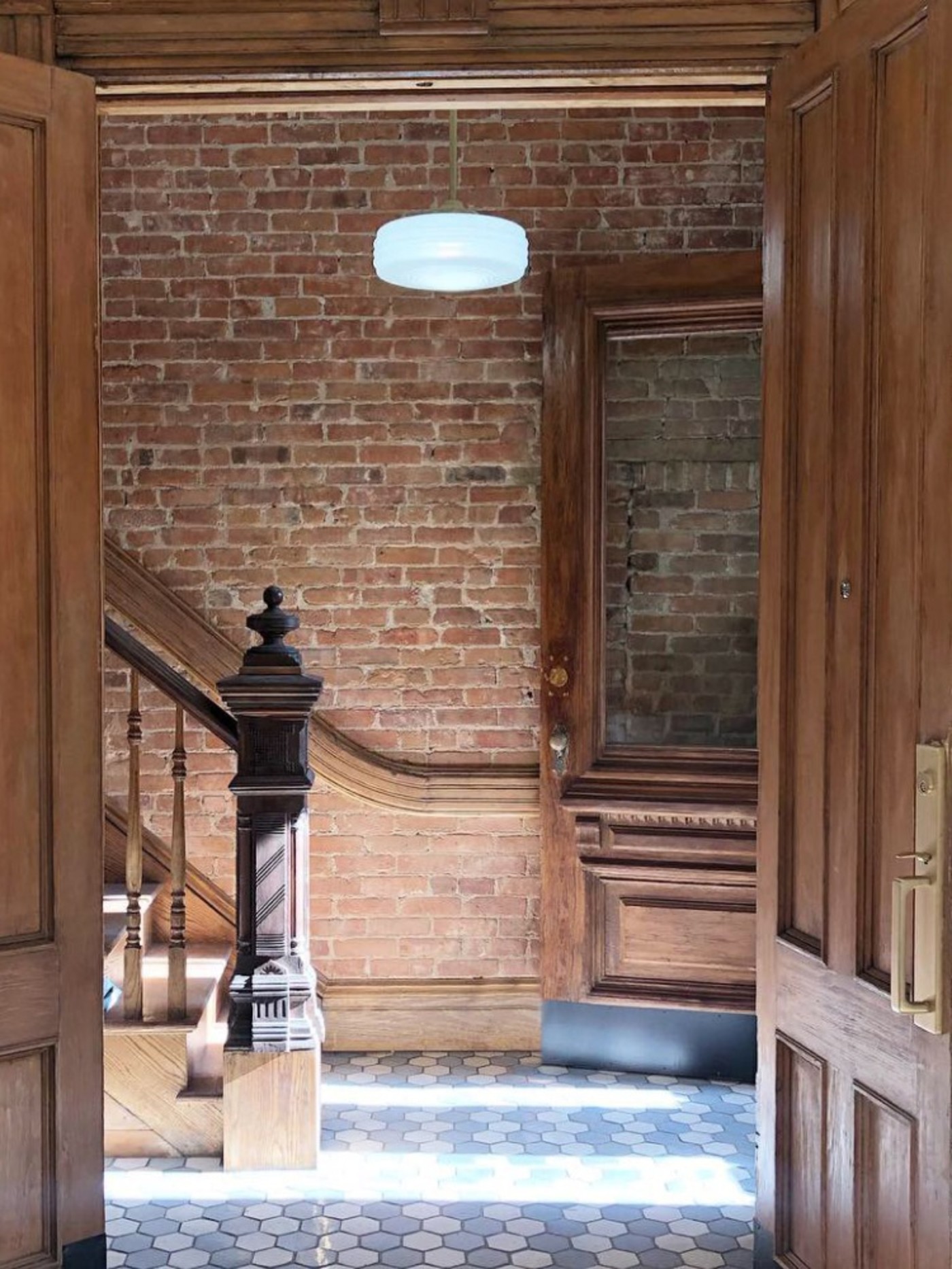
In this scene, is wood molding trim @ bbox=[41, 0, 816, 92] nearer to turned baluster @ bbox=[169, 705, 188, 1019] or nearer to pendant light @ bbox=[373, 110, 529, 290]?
pendant light @ bbox=[373, 110, 529, 290]

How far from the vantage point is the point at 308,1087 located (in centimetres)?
351

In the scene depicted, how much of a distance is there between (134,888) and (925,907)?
2299 millimetres

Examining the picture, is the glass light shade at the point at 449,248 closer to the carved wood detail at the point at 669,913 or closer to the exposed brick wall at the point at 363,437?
the exposed brick wall at the point at 363,437

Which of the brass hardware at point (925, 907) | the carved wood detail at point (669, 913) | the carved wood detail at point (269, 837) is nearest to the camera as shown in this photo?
the brass hardware at point (925, 907)

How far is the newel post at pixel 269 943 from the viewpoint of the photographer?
3516 mm

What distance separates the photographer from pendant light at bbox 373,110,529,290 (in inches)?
135

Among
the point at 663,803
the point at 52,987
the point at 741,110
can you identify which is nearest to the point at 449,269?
the point at 741,110

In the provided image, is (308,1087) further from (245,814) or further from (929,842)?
(929,842)

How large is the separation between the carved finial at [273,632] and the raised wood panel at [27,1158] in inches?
50.9

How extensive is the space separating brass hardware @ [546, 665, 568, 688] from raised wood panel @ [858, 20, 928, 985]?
7.15 feet

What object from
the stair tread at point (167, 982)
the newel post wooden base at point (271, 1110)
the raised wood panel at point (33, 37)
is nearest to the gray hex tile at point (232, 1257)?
the newel post wooden base at point (271, 1110)

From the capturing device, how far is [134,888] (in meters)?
3.62

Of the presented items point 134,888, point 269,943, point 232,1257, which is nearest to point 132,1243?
point 232,1257

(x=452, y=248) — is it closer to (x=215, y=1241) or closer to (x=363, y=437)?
(x=363, y=437)
